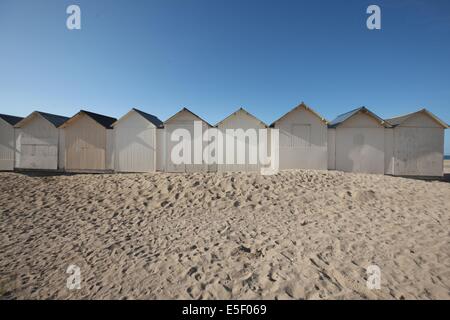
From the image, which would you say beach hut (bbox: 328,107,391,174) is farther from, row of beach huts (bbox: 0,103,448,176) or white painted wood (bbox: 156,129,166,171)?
white painted wood (bbox: 156,129,166,171)

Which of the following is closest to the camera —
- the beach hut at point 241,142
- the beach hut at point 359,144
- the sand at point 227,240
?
the sand at point 227,240

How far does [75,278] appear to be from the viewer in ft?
11.9

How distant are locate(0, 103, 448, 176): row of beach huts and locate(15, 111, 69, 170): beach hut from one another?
7cm

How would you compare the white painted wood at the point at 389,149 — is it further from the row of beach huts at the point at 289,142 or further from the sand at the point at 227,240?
the sand at the point at 227,240

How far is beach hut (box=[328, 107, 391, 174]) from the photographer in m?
12.8

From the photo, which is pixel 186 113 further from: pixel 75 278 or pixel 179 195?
pixel 75 278

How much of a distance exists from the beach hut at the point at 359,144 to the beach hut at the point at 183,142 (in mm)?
8490

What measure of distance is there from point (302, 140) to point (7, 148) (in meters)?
20.9

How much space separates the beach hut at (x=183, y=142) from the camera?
42.2 ft

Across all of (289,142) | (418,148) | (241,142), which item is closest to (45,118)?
(241,142)

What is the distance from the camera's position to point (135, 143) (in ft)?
→ 43.4

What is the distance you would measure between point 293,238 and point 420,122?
46.6 ft

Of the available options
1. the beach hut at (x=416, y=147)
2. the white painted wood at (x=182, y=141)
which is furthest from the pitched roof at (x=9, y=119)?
the beach hut at (x=416, y=147)

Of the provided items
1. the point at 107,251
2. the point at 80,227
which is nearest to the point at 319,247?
the point at 107,251
